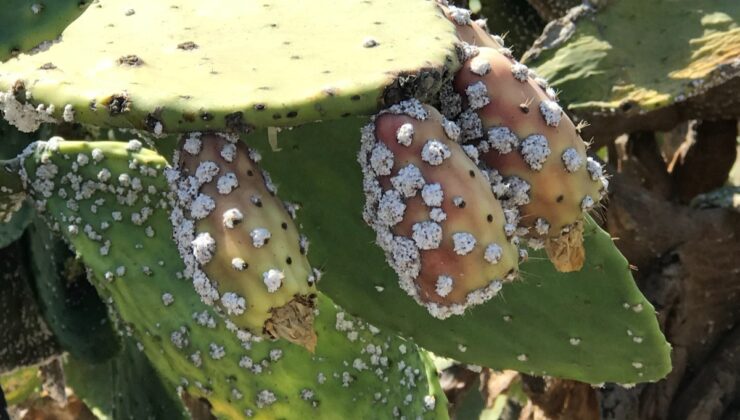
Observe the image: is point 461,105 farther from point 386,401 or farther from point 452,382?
point 452,382

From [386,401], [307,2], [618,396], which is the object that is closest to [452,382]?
[618,396]

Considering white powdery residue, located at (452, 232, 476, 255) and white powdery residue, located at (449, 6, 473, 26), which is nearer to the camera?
white powdery residue, located at (452, 232, 476, 255)

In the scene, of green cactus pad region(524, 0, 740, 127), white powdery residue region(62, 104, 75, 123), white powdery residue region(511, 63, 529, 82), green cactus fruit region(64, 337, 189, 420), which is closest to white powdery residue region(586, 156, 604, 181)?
white powdery residue region(511, 63, 529, 82)

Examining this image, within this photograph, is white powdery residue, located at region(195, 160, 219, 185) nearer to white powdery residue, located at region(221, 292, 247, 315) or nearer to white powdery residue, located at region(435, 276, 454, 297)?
white powdery residue, located at region(221, 292, 247, 315)

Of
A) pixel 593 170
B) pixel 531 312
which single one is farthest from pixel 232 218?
pixel 531 312

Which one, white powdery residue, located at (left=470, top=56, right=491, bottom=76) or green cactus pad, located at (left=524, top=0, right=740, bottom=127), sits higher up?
white powdery residue, located at (left=470, top=56, right=491, bottom=76)

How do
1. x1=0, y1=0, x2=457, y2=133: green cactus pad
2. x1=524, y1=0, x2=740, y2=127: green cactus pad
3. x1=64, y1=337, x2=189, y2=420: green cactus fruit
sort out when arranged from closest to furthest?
1. x1=0, y1=0, x2=457, y2=133: green cactus pad
2. x1=64, y1=337, x2=189, y2=420: green cactus fruit
3. x1=524, y1=0, x2=740, y2=127: green cactus pad

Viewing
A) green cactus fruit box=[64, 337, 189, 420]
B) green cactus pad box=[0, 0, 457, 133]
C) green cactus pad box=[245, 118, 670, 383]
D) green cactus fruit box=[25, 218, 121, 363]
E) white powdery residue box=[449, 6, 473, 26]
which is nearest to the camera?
green cactus pad box=[0, 0, 457, 133]
